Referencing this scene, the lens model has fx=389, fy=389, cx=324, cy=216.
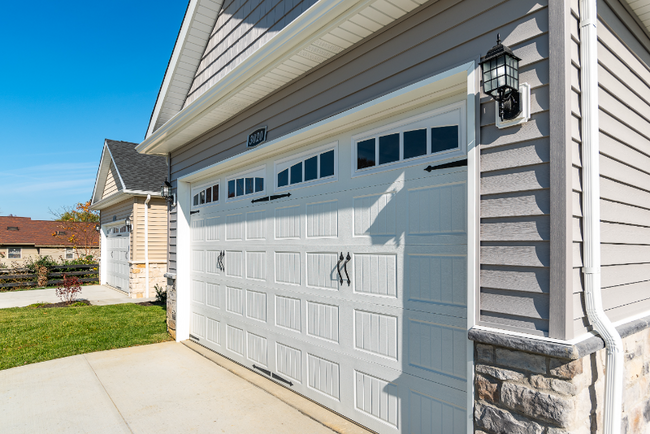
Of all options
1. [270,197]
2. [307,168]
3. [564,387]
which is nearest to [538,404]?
[564,387]

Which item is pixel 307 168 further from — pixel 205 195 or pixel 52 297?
pixel 52 297

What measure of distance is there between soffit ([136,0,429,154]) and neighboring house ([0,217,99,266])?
1861 cm

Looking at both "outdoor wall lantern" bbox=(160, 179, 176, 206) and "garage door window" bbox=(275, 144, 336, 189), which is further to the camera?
"outdoor wall lantern" bbox=(160, 179, 176, 206)

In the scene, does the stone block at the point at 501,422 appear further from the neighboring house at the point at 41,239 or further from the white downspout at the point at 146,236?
the neighboring house at the point at 41,239

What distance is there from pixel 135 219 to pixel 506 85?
1231 centimetres

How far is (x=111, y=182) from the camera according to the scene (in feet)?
48.0

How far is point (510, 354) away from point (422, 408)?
1073 mm

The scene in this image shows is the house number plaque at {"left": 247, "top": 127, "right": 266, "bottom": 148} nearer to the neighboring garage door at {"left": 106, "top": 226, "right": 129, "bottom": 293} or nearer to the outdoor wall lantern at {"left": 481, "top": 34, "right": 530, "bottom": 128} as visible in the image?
the outdoor wall lantern at {"left": 481, "top": 34, "right": 530, "bottom": 128}

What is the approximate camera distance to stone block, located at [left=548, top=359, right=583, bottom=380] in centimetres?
197

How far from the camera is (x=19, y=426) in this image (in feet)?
11.9

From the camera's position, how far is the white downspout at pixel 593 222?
216 cm

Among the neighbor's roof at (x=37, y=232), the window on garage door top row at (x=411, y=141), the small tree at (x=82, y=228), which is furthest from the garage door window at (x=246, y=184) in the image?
the neighbor's roof at (x=37, y=232)

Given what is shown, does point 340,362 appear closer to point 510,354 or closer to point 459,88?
point 510,354

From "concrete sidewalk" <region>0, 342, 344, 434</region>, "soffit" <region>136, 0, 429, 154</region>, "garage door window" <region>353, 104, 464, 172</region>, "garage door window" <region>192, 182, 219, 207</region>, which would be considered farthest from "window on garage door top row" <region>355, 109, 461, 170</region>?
"garage door window" <region>192, 182, 219, 207</region>
